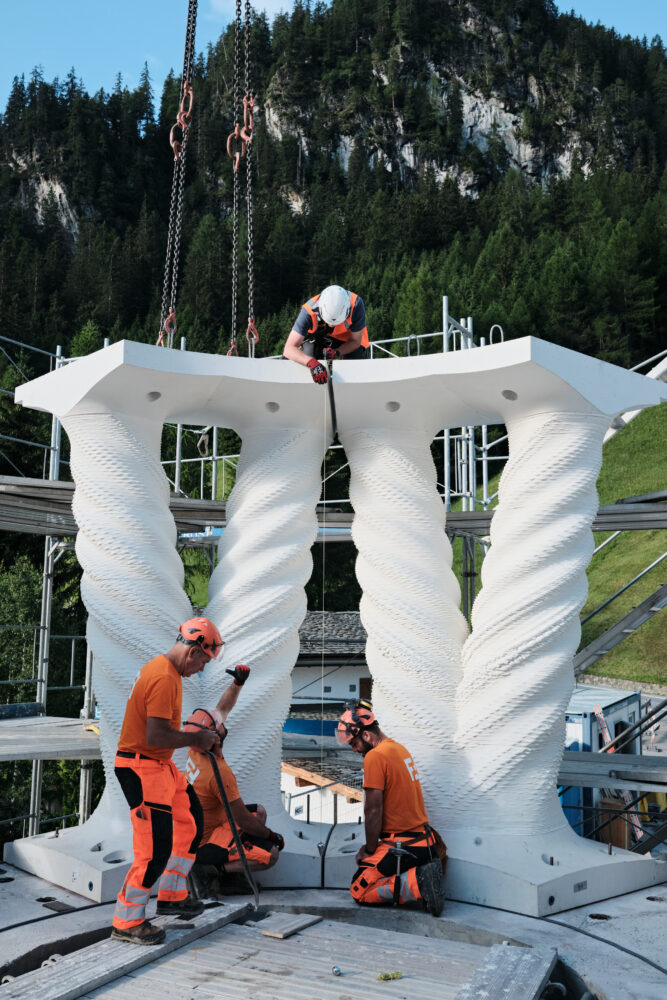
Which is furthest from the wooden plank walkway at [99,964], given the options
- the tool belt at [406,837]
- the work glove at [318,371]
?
the work glove at [318,371]

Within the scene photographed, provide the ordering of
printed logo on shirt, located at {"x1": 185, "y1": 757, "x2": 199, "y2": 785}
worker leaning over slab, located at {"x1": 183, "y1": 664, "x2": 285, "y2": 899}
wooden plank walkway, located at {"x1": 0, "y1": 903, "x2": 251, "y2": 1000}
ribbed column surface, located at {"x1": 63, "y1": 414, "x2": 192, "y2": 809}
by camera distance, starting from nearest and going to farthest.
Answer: wooden plank walkway, located at {"x1": 0, "y1": 903, "x2": 251, "y2": 1000} → worker leaning over slab, located at {"x1": 183, "y1": 664, "x2": 285, "y2": 899} → printed logo on shirt, located at {"x1": 185, "y1": 757, "x2": 199, "y2": 785} → ribbed column surface, located at {"x1": 63, "y1": 414, "x2": 192, "y2": 809}

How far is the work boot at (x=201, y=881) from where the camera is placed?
533 cm

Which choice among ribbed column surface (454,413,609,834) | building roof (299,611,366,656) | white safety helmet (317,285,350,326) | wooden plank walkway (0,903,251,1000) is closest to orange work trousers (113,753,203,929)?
wooden plank walkway (0,903,251,1000)

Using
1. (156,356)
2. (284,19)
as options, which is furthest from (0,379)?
(284,19)

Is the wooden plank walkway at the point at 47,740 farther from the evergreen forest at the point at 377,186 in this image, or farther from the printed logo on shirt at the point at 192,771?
the evergreen forest at the point at 377,186

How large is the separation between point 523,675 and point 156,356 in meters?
3.15

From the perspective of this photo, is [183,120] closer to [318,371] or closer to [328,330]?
[328,330]

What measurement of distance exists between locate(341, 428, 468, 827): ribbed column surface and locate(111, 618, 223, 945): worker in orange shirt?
201 cm

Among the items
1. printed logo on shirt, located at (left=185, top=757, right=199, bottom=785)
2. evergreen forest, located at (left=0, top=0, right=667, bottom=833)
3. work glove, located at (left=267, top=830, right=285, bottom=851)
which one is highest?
evergreen forest, located at (left=0, top=0, right=667, bottom=833)

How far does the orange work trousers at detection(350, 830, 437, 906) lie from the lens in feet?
17.5

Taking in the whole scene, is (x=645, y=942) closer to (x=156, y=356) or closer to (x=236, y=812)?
(x=236, y=812)

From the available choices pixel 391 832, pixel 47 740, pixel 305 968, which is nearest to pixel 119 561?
pixel 391 832

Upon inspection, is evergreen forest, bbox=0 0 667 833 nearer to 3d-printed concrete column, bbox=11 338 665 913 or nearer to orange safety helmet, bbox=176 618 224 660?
3d-printed concrete column, bbox=11 338 665 913

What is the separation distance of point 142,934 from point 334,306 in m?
4.01
